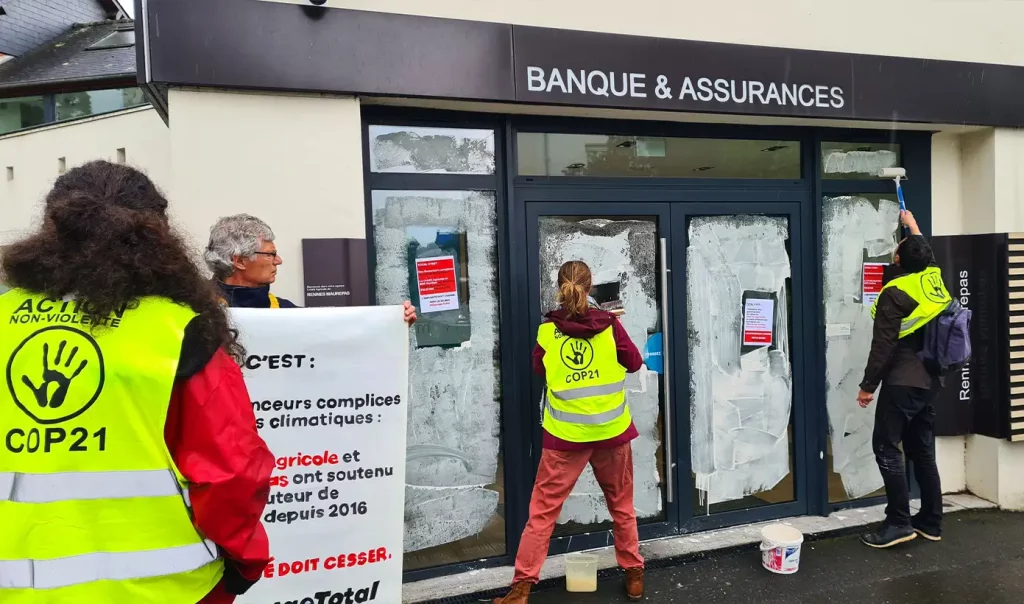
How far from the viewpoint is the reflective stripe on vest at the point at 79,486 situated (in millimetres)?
1409

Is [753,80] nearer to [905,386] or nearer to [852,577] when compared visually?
[905,386]

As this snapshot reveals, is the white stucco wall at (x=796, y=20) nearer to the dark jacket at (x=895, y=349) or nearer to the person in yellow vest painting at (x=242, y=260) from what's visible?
the person in yellow vest painting at (x=242, y=260)

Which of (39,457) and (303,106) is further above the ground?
(303,106)

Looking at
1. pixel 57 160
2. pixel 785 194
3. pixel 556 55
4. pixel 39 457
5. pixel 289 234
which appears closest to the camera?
pixel 39 457

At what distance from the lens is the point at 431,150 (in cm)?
373

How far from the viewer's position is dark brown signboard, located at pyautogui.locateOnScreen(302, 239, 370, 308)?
3199 millimetres

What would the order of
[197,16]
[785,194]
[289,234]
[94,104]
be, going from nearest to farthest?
[197,16] → [289,234] → [785,194] → [94,104]

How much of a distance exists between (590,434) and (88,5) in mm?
29120

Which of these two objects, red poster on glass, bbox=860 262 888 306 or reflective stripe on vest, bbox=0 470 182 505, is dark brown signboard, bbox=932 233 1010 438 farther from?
reflective stripe on vest, bbox=0 470 182 505

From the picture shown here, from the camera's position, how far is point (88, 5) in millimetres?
24875

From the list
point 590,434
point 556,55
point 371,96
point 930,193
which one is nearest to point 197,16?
point 371,96

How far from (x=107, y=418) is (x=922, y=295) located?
4.09 metres

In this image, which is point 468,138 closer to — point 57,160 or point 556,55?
point 556,55

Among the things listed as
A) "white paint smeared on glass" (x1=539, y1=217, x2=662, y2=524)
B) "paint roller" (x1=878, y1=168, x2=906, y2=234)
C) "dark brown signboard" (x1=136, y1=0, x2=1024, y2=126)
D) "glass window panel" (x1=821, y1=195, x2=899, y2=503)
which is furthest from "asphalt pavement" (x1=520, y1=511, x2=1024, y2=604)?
"dark brown signboard" (x1=136, y1=0, x2=1024, y2=126)
